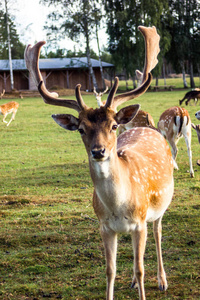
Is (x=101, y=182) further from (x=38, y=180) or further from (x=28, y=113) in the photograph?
(x=28, y=113)

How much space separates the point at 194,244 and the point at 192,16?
123 ft

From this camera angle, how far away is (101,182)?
2898 millimetres

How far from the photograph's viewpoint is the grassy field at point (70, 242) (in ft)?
12.4

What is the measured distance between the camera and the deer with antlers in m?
2.87

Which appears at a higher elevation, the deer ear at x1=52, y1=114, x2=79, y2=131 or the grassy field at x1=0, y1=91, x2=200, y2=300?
the deer ear at x1=52, y1=114, x2=79, y2=131

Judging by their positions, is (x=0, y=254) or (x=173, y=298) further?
(x=0, y=254)

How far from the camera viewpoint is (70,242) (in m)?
4.80

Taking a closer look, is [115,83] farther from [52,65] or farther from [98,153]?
[52,65]

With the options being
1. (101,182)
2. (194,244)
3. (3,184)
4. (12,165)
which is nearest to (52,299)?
(101,182)

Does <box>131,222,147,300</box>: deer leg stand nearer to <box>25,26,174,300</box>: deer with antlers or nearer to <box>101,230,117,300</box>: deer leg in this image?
<box>25,26,174,300</box>: deer with antlers

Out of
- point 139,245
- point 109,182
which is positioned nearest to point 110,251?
point 139,245

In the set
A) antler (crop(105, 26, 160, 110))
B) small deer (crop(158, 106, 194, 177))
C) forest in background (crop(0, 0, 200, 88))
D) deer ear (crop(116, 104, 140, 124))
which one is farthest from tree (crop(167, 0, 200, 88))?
deer ear (crop(116, 104, 140, 124))

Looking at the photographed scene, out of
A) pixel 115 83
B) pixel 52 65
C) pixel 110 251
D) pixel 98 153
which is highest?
pixel 52 65

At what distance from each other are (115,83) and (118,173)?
2.11 ft
